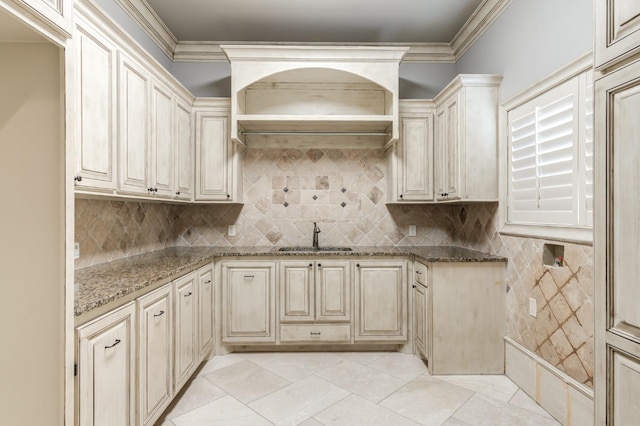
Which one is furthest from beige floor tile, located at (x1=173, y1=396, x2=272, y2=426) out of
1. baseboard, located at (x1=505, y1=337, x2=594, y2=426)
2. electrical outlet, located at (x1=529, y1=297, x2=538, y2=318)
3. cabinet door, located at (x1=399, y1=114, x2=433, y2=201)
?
cabinet door, located at (x1=399, y1=114, x2=433, y2=201)

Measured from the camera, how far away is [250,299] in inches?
120

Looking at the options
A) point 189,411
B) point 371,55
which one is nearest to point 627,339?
point 189,411

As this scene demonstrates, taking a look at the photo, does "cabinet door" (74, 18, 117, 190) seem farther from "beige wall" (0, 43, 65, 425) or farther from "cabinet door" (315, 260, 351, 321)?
"cabinet door" (315, 260, 351, 321)

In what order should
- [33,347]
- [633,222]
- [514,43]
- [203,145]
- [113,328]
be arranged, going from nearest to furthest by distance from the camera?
[633,222] < [33,347] < [113,328] < [514,43] < [203,145]

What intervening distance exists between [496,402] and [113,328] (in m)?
2.35

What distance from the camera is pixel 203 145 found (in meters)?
3.21

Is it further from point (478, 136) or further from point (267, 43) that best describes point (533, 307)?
point (267, 43)

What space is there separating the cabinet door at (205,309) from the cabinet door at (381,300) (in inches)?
50.6

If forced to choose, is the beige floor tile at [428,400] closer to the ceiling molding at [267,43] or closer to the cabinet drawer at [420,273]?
the cabinet drawer at [420,273]

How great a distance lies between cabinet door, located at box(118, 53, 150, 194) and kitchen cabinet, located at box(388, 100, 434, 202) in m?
2.15

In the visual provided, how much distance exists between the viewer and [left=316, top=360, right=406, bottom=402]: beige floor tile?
2.39m

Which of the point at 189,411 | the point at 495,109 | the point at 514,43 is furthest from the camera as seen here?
the point at 495,109

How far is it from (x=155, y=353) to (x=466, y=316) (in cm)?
220

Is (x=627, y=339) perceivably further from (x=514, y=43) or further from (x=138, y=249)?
(x=138, y=249)
